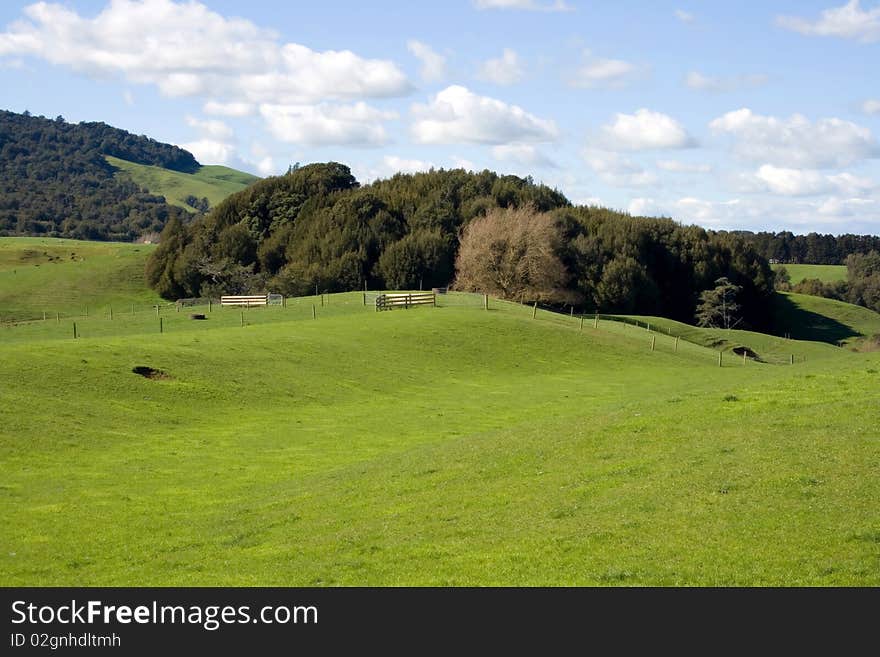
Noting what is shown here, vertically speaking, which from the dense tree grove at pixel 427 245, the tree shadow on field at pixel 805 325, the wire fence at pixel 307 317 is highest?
the dense tree grove at pixel 427 245

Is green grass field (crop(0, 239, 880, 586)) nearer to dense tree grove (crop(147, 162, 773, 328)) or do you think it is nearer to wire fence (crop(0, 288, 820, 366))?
wire fence (crop(0, 288, 820, 366))

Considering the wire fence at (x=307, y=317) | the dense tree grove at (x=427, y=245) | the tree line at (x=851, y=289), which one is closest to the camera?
the wire fence at (x=307, y=317)

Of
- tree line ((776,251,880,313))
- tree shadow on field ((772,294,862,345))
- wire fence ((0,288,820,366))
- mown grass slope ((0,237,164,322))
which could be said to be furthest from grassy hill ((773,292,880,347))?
mown grass slope ((0,237,164,322))

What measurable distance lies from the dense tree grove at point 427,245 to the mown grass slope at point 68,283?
5.10 metres

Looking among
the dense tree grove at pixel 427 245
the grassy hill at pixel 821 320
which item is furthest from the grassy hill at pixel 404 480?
the grassy hill at pixel 821 320

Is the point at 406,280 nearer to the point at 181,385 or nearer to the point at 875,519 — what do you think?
the point at 181,385

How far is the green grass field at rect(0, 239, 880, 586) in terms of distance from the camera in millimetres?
15039

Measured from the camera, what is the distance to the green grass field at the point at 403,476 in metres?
15.0

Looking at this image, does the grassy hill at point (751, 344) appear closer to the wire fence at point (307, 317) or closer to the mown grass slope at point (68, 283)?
the wire fence at point (307, 317)

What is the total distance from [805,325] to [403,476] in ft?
428

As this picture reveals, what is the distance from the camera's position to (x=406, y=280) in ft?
407

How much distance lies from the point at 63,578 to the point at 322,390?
96.7ft

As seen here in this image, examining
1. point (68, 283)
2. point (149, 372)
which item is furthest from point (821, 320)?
point (149, 372)

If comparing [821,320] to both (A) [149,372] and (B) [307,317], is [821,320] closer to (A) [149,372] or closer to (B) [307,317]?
(B) [307,317]
